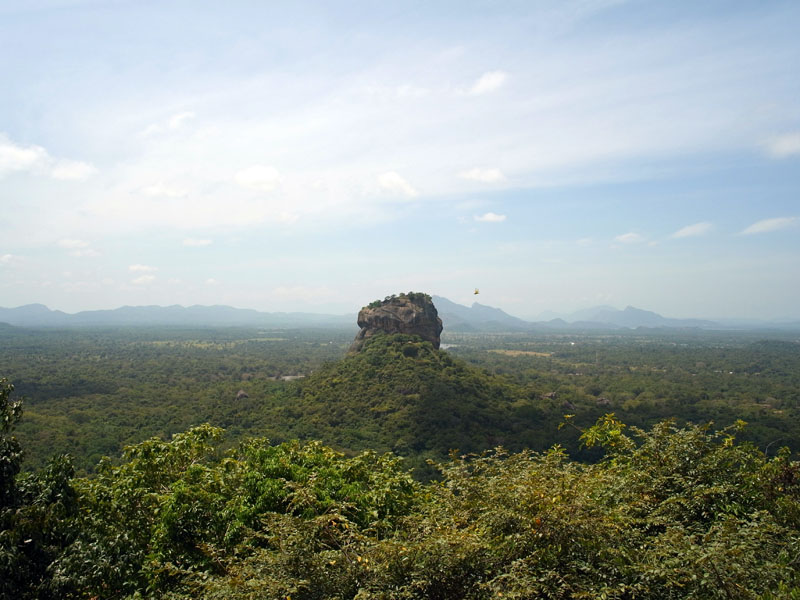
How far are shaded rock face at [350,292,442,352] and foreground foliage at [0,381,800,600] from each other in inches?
1505

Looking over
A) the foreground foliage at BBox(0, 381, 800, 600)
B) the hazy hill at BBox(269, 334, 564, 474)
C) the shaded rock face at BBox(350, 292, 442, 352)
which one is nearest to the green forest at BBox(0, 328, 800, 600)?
the foreground foliage at BBox(0, 381, 800, 600)

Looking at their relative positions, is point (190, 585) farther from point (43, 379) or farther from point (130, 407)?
point (43, 379)

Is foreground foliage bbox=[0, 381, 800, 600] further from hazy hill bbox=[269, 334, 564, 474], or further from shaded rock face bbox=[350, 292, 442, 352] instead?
shaded rock face bbox=[350, 292, 442, 352]

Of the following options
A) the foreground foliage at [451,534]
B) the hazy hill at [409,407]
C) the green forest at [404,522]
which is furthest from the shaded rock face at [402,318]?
the foreground foliage at [451,534]

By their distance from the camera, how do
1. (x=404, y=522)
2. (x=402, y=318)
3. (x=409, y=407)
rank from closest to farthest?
(x=404, y=522)
(x=409, y=407)
(x=402, y=318)

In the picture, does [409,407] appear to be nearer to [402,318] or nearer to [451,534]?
[402,318]


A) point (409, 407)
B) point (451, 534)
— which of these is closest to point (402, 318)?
point (409, 407)

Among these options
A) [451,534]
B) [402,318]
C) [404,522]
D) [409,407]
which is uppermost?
[402,318]

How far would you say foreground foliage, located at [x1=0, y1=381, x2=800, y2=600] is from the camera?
16.6 feet

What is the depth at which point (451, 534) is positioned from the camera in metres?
5.78

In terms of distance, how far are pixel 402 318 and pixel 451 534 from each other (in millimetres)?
42612

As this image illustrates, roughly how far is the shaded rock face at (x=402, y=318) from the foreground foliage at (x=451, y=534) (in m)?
38.2

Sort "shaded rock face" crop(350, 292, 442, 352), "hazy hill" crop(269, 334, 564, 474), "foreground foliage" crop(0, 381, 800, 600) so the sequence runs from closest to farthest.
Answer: "foreground foliage" crop(0, 381, 800, 600)
"hazy hill" crop(269, 334, 564, 474)
"shaded rock face" crop(350, 292, 442, 352)

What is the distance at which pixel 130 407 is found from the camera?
151ft
